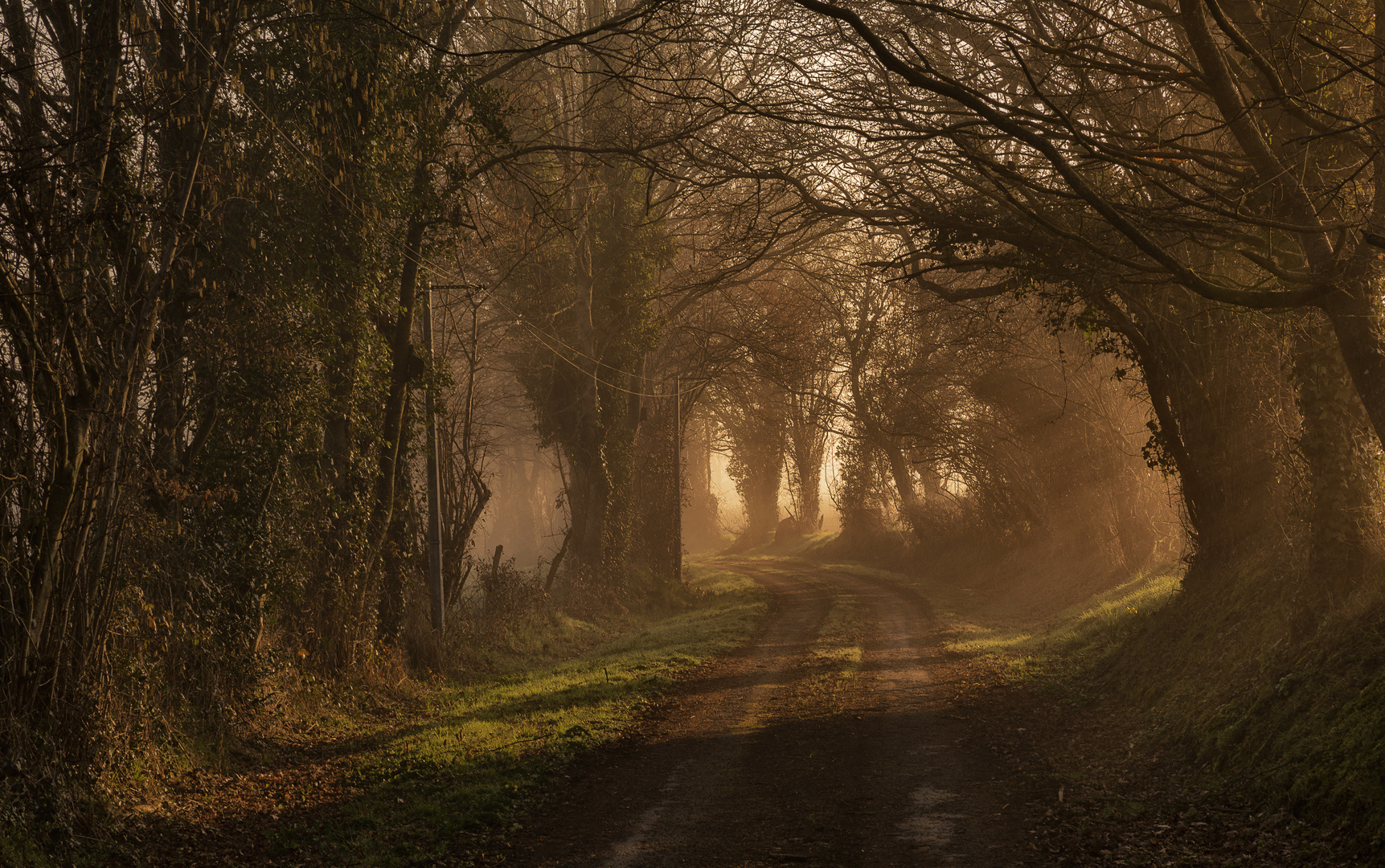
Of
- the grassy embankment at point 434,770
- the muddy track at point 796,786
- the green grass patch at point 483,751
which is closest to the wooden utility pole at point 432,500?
the grassy embankment at point 434,770

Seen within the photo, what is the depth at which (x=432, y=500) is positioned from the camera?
610 inches

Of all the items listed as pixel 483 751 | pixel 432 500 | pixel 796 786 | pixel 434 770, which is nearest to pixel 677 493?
pixel 432 500

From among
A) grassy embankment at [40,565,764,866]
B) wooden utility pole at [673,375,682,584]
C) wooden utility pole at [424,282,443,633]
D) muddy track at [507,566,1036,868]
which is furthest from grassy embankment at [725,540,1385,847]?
wooden utility pole at [673,375,682,584]

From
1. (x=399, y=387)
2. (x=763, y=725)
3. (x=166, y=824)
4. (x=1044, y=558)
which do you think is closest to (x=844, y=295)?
(x=1044, y=558)

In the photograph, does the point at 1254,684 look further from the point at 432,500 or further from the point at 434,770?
the point at 432,500

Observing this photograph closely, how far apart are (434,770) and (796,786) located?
11.5 feet

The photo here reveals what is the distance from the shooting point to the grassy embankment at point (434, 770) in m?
7.26

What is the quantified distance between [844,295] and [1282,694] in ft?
79.6

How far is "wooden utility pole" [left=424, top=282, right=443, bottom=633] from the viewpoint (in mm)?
15078

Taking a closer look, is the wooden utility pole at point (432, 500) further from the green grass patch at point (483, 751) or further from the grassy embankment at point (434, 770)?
the green grass patch at point (483, 751)

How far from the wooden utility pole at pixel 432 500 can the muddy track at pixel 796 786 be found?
4592 mm

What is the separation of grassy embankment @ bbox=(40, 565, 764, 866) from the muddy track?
1.64 ft

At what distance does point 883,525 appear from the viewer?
3766cm

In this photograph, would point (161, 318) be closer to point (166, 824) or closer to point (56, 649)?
point (56, 649)
